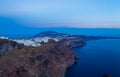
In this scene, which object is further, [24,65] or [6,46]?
[6,46]

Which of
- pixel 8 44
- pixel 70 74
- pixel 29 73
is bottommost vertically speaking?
pixel 70 74

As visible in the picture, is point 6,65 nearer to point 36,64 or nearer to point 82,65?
point 36,64

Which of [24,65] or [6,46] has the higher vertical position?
[6,46]

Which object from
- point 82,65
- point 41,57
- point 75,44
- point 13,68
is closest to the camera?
point 13,68

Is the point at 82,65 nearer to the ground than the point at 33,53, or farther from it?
nearer to the ground

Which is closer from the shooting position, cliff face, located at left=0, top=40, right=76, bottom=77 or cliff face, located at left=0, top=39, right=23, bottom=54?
cliff face, located at left=0, top=40, right=76, bottom=77

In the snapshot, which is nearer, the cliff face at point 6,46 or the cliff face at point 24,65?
the cliff face at point 24,65

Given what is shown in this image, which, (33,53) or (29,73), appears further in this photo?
(33,53)

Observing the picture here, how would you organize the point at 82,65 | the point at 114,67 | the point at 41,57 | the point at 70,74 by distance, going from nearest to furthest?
1. the point at 41,57
2. the point at 70,74
3. the point at 114,67
4. the point at 82,65

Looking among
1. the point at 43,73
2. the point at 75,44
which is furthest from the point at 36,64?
the point at 75,44

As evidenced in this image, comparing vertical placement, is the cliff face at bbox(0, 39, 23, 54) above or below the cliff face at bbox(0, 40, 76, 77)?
above

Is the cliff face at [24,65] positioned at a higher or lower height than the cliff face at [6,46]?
lower
